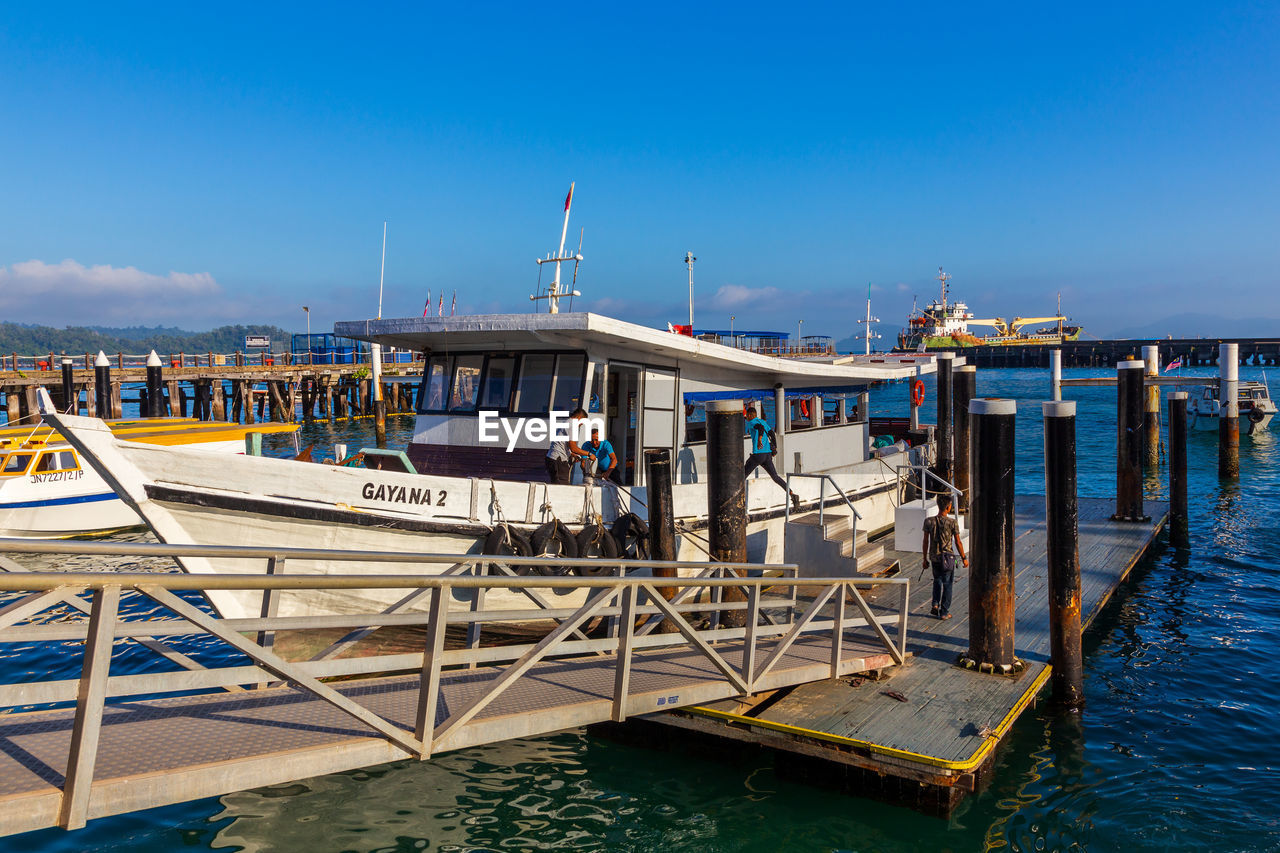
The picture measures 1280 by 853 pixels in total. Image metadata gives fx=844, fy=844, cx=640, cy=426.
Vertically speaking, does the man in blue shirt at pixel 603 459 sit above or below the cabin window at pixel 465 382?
below

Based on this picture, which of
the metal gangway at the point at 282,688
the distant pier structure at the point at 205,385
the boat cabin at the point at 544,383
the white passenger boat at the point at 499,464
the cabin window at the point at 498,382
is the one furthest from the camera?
the distant pier structure at the point at 205,385

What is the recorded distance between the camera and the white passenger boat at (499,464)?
7.90 meters

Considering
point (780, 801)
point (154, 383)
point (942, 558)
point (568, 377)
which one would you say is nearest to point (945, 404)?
point (942, 558)

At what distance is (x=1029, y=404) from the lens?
61625 millimetres

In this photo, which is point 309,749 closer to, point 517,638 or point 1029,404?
point 517,638

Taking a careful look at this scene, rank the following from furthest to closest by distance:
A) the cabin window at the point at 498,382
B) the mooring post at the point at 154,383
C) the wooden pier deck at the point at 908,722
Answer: the mooring post at the point at 154,383 < the cabin window at the point at 498,382 < the wooden pier deck at the point at 908,722

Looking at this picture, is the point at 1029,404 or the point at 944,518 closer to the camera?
the point at 944,518

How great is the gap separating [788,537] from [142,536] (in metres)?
15.4

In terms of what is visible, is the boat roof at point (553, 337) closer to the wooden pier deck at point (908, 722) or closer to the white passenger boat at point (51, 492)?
the wooden pier deck at point (908, 722)

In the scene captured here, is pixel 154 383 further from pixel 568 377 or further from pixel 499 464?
pixel 568 377

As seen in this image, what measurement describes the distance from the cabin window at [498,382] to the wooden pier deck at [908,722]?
4865mm

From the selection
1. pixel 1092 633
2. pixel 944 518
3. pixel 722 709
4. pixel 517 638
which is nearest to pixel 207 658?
pixel 517 638

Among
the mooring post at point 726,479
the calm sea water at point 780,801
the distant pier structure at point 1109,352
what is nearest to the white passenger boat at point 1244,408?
the calm sea water at point 780,801

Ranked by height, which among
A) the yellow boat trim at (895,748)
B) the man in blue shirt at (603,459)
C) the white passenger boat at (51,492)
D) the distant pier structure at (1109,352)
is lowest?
the yellow boat trim at (895,748)
